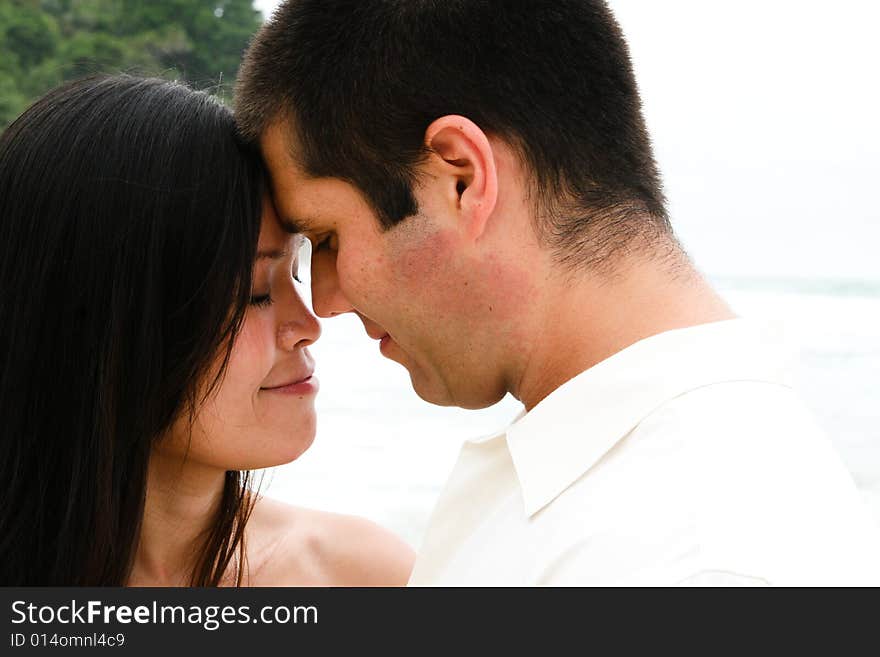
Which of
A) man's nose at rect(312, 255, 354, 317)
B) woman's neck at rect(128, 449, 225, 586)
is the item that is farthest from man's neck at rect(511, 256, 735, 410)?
woman's neck at rect(128, 449, 225, 586)

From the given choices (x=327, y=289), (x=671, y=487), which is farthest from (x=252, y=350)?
(x=671, y=487)

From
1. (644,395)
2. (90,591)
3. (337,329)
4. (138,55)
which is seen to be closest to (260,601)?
(90,591)

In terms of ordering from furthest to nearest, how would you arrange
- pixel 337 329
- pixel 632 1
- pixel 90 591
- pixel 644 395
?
1. pixel 632 1
2. pixel 337 329
3. pixel 90 591
4. pixel 644 395

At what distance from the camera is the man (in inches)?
53.7

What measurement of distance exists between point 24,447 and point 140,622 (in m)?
0.49

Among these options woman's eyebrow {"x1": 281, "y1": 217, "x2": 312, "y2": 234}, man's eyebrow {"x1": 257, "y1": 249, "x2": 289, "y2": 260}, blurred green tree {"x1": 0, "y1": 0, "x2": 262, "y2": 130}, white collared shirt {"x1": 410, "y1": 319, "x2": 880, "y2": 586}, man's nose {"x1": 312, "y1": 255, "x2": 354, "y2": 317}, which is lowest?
white collared shirt {"x1": 410, "y1": 319, "x2": 880, "y2": 586}

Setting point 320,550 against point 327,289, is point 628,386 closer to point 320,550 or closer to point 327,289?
point 327,289

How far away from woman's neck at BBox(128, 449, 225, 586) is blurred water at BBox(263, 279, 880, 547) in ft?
13.1

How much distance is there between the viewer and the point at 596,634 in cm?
130

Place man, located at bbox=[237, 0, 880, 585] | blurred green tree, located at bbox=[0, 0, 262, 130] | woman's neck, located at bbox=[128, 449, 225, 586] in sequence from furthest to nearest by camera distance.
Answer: blurred green tree, located at bbox=[0, 0, 262, 130] → woman's neck, located at bbox=[128, 449, 225, 586] → man, located at bbox=[237, 0, 880, 585]

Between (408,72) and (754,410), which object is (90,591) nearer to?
(408,72)

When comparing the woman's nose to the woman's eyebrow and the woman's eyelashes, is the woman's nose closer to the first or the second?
the woman's eyelashes

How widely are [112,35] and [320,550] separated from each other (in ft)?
96.6

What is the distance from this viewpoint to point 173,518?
7.14 ft
